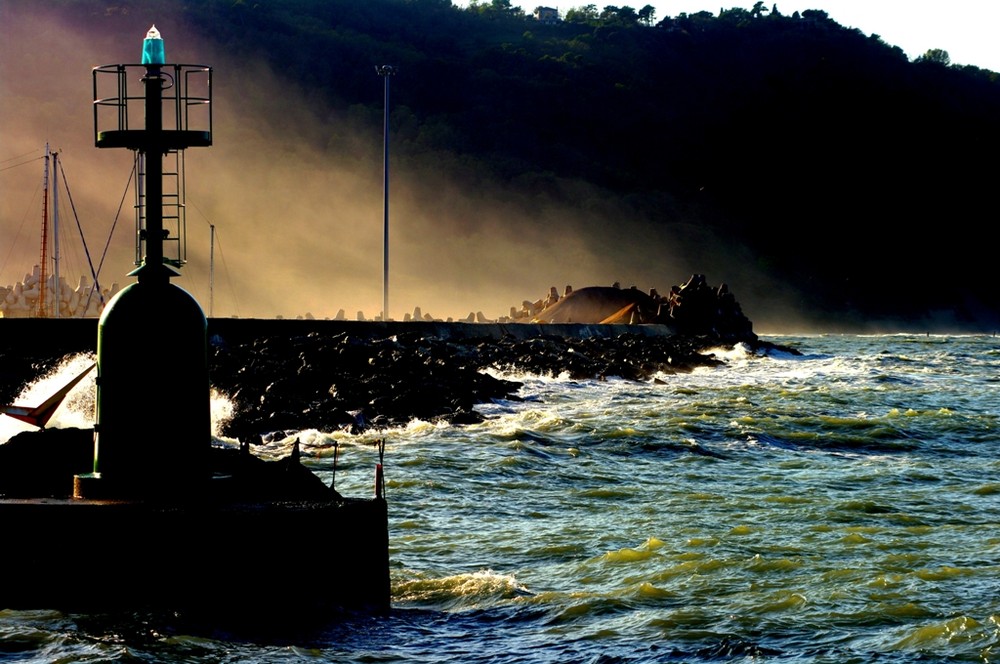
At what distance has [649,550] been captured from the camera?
11.4 m

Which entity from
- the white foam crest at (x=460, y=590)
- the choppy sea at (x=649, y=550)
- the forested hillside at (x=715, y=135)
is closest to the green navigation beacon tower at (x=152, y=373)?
the choppy sea at (x=649, y=550)

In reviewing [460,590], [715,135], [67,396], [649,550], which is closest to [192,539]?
[460,590]

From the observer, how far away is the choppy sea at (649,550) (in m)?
8.31

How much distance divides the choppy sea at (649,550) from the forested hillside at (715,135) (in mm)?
113179

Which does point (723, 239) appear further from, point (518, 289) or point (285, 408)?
point (285, 408)

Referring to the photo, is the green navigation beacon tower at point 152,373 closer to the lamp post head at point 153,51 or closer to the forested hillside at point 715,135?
the lamp post head at point 153,51

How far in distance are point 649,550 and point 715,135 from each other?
458 feet

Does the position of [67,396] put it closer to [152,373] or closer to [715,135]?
[152,373]

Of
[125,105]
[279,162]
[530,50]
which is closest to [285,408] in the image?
[125,105]

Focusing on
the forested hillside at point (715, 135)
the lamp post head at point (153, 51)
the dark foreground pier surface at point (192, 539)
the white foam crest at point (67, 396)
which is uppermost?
the forested hillside at point (715, 135)

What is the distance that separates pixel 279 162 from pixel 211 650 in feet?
407

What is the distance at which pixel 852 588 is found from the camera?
10.1 meters

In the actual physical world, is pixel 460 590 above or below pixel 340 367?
below

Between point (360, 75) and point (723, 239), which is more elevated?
point (360, 75)
